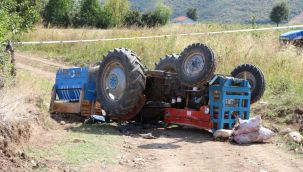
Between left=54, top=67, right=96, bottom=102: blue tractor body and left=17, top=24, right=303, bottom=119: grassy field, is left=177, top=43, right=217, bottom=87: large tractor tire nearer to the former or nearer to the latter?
left=54, top=67, right=96, bottom=102: blue tractor body

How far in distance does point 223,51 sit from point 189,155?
9.61 m

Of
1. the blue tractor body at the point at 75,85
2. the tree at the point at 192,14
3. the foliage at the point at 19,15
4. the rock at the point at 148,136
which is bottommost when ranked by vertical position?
the rock at the point at 148,136

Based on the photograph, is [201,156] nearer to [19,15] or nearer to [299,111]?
[299,111]

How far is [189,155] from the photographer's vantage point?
23.4ft

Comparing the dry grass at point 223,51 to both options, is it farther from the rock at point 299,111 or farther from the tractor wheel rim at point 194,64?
the tractor wheel rim at point 194,64

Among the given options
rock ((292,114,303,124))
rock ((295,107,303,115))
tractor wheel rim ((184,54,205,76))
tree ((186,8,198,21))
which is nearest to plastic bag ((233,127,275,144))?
tractor wheel rim ((184,54,205,76))

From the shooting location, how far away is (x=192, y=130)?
9.34 metres

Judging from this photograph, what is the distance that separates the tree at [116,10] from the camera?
44016 mm

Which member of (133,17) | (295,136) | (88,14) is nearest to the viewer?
(295,136)

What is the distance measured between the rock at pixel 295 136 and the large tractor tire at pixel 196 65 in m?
1.71

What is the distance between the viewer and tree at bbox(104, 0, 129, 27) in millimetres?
44016

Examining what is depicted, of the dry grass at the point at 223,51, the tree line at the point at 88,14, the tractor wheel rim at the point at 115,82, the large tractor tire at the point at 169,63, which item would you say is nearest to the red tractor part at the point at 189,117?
the tractor wheel rim at the point at 115,82

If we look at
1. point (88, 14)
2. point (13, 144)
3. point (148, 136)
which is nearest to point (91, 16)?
point (88, 14)

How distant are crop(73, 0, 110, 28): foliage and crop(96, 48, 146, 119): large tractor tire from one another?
33276mm
